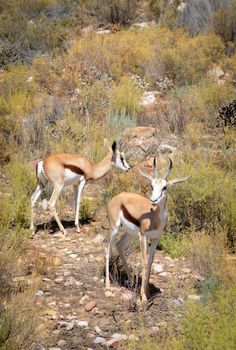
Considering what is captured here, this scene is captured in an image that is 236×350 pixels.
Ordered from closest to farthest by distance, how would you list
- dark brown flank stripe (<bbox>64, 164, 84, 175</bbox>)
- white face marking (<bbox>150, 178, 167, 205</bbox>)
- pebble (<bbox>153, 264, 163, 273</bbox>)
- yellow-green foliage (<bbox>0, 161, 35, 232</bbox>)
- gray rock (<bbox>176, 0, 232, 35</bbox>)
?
white face marking (<bbox>150, 178, 167, 205</bbox>)
pebble (<bbox>153, 264, 163, 273</bbox>)
yellow-green foliage (<bbox>0, 161, 35, 232</bbox>)
dark brown flank stripe (<bbox>64, 164, 84, 175</bbox>)
gray rock (<bbox>176, 0, 232, 35</bbox>)

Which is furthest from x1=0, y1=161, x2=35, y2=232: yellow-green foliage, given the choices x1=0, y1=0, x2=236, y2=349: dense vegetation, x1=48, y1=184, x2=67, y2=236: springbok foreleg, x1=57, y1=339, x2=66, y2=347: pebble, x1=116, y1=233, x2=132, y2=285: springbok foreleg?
x1=57, y1=339, x2=66, y2=347: pebble

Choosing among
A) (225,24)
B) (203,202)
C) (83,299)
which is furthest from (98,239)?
(225,24)

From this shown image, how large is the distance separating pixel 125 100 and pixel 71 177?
4832 mm

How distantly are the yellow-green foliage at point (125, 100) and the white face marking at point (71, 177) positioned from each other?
13.8ft

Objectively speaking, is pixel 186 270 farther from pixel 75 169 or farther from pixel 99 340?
pixel 75 169

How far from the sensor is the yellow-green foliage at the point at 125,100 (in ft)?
43.3

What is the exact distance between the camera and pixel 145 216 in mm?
6512

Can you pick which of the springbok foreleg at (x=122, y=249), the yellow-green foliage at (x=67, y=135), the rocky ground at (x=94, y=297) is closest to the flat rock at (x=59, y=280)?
the rocky ground at (x=94, y=297)

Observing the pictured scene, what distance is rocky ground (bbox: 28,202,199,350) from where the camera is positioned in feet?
18.6

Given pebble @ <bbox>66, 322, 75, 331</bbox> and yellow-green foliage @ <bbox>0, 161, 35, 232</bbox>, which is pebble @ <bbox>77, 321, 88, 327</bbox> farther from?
yellow-green foliage @ <bbox>0, 161, 35, 232</bbox>

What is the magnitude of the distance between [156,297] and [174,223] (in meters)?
2.00

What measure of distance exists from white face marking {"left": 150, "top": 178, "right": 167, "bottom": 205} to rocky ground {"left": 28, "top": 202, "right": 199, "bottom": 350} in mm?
1035

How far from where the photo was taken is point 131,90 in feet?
45.1

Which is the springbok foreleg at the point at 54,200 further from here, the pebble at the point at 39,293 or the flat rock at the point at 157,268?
the pebble at the point at 39,293
